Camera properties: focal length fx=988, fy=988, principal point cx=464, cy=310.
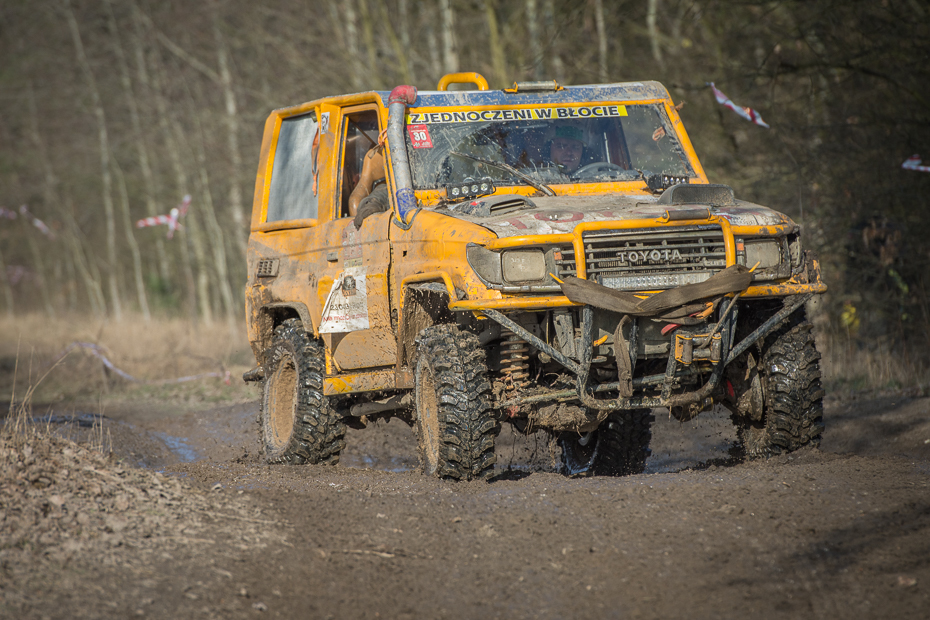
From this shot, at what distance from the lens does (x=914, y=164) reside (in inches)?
412

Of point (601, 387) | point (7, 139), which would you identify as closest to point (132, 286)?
point (7, 139)

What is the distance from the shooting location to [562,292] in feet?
16.5

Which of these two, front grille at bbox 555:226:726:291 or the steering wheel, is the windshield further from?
front grille at bbox 555:226:726:291

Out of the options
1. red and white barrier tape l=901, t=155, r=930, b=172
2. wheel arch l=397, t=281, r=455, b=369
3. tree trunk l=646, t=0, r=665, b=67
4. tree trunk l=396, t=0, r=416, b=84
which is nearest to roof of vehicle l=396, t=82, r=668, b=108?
wheel arch l=397, t=281, r=455, b=369

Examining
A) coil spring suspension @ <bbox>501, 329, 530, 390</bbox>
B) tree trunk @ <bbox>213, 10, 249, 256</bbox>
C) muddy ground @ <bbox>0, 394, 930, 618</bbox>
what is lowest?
muddy ground @ <bbox>0, 394, 930, 618</bbox>

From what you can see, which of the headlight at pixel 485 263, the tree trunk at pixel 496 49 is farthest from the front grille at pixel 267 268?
the tree trunk at pixel 496 49

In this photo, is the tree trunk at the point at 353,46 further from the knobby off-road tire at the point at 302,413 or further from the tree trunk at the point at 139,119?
the knobby off-road tire at the point at 302,413

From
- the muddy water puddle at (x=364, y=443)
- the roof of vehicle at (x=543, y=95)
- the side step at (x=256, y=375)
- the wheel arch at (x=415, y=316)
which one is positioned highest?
the roof of vehicle at (x=543, y=95)

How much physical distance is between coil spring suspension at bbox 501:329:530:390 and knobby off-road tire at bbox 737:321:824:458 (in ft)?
4.76

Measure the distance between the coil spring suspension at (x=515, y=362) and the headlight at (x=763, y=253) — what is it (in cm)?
132

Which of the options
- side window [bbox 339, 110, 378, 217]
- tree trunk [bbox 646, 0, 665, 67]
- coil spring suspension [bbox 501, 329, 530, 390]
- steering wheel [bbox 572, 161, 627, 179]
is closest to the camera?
coil spring suspension [bbox 501, 329, 530, 390]

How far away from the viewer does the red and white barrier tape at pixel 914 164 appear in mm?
10156

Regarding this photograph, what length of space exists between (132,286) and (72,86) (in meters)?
12.5

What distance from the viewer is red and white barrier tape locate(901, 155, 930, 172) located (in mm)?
10156
